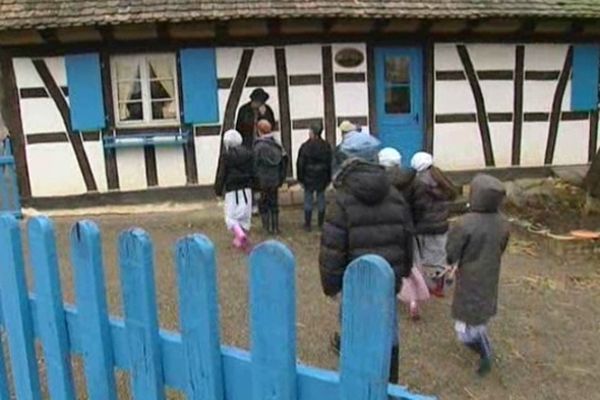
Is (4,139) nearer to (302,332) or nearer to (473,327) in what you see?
(302,332)

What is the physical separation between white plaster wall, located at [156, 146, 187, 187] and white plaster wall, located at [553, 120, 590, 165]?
679 cm

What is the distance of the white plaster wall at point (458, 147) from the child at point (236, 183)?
14.6 ft

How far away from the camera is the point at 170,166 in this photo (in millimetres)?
9648

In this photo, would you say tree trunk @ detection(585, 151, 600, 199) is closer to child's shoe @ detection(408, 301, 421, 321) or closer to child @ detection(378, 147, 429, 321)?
child @ detection(378, 147, 429, 321)

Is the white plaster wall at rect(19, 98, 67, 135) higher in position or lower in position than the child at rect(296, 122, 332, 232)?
higher

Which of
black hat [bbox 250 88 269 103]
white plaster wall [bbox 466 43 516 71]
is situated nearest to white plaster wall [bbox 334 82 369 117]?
black hat [bbox 250 88 269 103]

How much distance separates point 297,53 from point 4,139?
4.82 metres

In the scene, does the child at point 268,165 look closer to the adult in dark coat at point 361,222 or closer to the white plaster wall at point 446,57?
the adult in dark coat at point 361,222

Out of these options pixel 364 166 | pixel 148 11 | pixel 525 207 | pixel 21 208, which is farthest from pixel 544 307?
pixel 21 208

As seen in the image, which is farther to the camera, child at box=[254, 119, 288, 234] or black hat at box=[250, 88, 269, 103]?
black hat at box=[250, 88, 269, 103]

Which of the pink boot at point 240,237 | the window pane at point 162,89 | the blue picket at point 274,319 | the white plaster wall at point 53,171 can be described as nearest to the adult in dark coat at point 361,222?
the blue picket at point 274,319

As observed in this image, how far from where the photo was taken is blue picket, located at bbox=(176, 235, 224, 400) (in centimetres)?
169

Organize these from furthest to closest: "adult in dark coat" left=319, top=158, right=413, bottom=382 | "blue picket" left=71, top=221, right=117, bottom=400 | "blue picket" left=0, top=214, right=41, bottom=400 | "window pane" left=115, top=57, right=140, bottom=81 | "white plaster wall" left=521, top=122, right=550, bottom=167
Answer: "white plaster wall" left=521, top=122, right=550, bottom=167 < "window pane" left=115, top=57, right=140, bottom=81 < "adult in dark coat" left=319, top=158, right=413, bottom=382 < "blue picket" left=0, top=214, right=41, bottom=400 < "blue picket" left=71, top=221, right=117, bottom=400

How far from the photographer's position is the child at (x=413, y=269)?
195 inches
